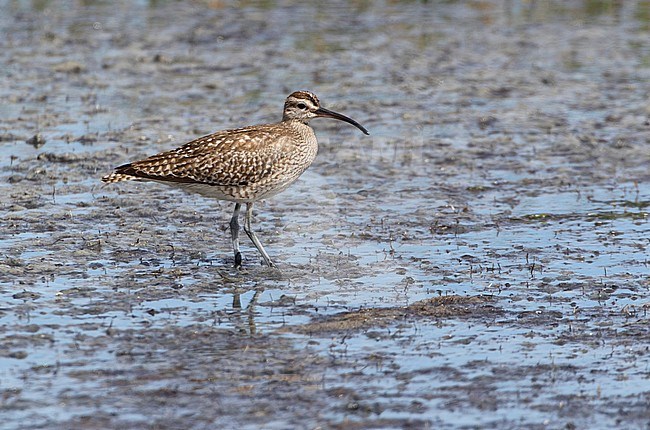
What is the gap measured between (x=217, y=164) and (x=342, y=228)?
1877 mm

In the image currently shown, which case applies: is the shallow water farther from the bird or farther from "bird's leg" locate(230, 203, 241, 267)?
the bird

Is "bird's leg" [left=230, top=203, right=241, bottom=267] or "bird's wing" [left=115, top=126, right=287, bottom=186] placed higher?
"bird's wing" [left=115, top=126, right=287, bottom=186]

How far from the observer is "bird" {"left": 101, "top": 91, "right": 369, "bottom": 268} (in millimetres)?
12195

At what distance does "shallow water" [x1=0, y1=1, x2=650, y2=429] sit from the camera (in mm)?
8914

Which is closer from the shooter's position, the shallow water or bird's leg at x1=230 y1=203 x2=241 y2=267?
the shallow water

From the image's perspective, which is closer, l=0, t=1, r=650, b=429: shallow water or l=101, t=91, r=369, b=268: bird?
l=0, t=1, r=650, b=429: shallow water

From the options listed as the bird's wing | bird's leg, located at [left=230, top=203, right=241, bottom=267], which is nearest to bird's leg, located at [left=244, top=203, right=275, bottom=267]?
bird's leg, located at [left=230, top=203, right=241, bottom=267]

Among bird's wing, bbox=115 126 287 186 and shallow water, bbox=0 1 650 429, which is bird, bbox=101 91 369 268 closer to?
bird's wing, bbox=115 126 287 186

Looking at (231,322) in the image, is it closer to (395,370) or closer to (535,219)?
(395,370)

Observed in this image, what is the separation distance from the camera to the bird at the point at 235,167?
40.0 feet

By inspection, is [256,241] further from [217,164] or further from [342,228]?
[342,228]

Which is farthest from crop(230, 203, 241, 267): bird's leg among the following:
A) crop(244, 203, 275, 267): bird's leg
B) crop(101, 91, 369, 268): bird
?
crop(244, 203, 275, 267): bird's leg

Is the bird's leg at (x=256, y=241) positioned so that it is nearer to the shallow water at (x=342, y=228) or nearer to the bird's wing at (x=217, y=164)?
the shallow water at (x=342, y=228)

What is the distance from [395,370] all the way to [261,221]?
15.9ft
